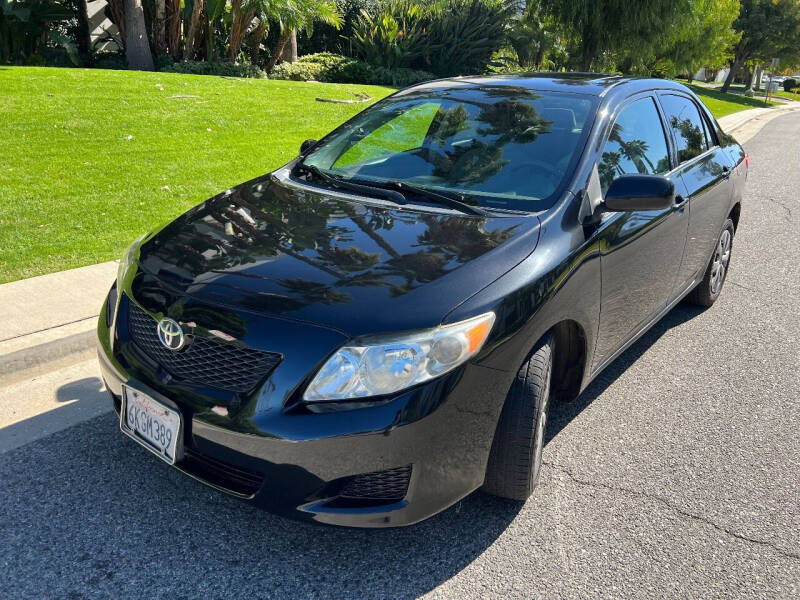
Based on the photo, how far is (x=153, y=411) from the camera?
2.41 meters

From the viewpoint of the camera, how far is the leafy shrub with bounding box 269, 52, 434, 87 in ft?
57.9

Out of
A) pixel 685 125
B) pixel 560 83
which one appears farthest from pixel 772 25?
pixel 560 83

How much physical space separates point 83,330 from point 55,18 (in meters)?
13.0

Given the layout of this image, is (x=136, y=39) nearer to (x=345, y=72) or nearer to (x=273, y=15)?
(x=273, y=15)

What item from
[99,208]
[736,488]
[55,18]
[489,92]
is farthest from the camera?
[55,18]

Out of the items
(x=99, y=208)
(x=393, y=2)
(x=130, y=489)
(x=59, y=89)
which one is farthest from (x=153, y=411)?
(x=393, y=2)

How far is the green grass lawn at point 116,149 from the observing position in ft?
18.4

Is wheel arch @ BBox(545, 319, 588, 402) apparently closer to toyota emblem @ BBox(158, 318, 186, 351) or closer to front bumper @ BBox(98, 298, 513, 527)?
front bumper @ BBox(98, 298, 513, 527)

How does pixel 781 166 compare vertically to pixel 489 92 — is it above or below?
below

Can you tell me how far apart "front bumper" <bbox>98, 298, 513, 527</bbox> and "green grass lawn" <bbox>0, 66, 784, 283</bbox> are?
3.15 m

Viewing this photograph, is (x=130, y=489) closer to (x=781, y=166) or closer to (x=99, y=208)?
(x=99, y=208)

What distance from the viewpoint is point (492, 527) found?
269cm

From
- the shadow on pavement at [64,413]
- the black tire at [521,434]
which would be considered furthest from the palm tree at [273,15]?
the black tire at [521,434]

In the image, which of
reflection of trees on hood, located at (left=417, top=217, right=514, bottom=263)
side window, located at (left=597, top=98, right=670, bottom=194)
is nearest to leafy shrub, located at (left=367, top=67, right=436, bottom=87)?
side window, located at (left=597, top=98, right=670, bottom=194)
